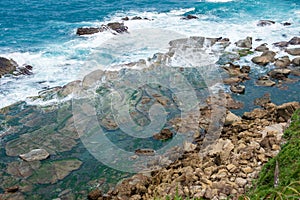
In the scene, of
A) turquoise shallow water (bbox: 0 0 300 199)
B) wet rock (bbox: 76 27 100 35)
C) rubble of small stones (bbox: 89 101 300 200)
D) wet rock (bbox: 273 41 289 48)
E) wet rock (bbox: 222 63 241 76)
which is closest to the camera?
rubble of small stones (bbox: 89 101 300 200)

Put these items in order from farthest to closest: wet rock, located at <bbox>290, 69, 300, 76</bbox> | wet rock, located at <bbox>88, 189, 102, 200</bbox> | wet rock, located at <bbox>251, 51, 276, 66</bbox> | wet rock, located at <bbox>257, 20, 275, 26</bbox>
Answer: wet rock, located at <bbox>257, 20, 275, 26</bbox> < wet rock, located at <bbox>251, 51, 276, 66</bbox> < wet rock, located at <bbox>290, 69, 300, 76</bbox> < wet rock, located at <bbox>88, 189, 102, 200</bbox>

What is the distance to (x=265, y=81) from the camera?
599 inches

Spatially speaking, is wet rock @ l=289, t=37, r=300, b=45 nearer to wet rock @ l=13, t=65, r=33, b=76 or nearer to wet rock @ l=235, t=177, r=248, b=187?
wet rock @ l=235, t=177, r=248, b=187

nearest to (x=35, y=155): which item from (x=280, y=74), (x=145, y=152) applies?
(x=145, y=152)

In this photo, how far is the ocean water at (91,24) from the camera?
59.0ft

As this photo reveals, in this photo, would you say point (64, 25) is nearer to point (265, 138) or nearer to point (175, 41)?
point (175, 41)

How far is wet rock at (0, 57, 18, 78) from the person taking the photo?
58.1 feet

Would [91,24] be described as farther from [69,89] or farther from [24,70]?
[69,89]

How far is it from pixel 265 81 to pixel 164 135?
612cm

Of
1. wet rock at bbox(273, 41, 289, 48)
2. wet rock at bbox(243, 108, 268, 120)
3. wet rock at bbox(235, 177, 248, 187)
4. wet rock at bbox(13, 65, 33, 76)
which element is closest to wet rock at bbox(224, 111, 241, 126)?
wet rock at bbox(243, 108, 268, 120)

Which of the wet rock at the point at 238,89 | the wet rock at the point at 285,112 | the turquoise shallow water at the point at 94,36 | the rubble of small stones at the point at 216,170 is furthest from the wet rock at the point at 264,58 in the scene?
the rubble of small stones at the point at 216,170

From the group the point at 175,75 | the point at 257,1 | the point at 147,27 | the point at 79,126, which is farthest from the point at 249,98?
the point at 257,1

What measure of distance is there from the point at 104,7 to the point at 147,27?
311 inches

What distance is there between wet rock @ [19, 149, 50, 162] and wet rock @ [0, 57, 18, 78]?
25.9ft
